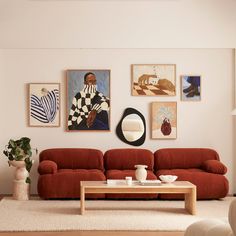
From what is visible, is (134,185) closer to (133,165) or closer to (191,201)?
(191,201)

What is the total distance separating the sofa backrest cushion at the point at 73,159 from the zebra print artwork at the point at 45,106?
0.60 metres

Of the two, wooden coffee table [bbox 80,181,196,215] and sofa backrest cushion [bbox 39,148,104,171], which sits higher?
sofa backrest cushion [bbox 39,148,104,171]

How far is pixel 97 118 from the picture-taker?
27.7 ft

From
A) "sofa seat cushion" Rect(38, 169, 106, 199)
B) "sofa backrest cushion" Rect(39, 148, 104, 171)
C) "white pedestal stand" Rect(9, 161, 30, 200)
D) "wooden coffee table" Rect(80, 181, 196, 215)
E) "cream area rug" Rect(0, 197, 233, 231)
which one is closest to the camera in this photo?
"cream area rug" Rect(0, 197, 233, 231)

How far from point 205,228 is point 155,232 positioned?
1945 mm

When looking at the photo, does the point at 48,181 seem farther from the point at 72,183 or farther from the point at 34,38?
the point at 34,38

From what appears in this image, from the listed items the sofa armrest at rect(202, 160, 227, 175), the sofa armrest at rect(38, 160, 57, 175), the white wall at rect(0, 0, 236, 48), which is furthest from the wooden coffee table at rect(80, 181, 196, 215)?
the white wall at rect(0, 0, 236, 48)

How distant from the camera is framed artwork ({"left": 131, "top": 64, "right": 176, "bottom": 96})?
8461mm

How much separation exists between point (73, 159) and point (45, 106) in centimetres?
109

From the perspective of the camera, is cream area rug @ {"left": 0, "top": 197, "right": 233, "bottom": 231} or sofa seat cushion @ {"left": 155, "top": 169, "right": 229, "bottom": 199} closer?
cream area rug @ {"left": 0, "top": 197, "right": 233, "bottom": 231}

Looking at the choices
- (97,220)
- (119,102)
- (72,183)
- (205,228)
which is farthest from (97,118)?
(205,228)

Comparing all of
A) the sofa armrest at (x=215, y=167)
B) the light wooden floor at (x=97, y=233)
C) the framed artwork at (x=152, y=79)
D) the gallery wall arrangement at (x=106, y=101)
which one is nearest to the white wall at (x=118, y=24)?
the framed artwork at (x=152, y=79)

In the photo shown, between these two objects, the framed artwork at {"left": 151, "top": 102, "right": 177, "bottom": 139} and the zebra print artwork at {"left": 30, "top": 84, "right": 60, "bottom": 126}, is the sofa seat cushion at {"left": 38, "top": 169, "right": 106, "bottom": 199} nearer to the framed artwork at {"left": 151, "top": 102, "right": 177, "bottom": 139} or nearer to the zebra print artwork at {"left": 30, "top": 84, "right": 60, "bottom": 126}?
the zebra print artwork at {"left": 30, "top": 84, "right": 60, "bottom": 126}

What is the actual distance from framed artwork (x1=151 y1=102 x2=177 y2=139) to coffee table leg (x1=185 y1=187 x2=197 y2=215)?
6.29ft
